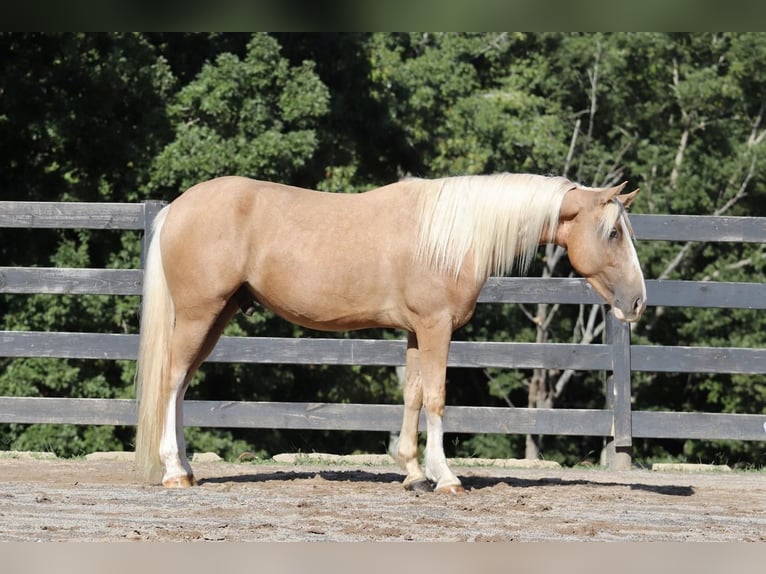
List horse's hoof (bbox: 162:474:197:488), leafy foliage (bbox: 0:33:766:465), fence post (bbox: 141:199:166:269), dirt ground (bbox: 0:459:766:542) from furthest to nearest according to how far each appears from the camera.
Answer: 1. leafy foliage (bbox: 0:33:766:465)
2. fence post (bbox: 141:199:166:269)
3. horse's hoof (bbox: 162:474:197:488)
4. dirt ground (bbox: 0:459:766:542)

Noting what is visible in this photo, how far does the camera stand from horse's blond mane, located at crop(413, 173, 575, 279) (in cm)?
482

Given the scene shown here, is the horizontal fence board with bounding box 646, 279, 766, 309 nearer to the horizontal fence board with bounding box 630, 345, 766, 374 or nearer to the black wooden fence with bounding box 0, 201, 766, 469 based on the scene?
the black wooden fence with bounding box 0, 201, 766, 469

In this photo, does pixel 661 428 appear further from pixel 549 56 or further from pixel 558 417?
pixel 549 56

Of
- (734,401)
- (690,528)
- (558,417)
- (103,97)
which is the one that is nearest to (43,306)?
(103,97)

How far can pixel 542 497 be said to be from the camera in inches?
186

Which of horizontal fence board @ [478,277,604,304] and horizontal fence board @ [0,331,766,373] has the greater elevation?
horizontal fence board @ [478,277,604,304]

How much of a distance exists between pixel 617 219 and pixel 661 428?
2.26 metres

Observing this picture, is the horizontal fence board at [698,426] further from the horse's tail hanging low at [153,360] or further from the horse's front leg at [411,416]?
the horse's tail hanging low at [153,360]

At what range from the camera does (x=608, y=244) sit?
493 centimetres

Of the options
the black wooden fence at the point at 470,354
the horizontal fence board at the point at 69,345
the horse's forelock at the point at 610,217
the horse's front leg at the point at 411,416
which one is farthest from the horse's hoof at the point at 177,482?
the horse's forelock at the point at 610,217

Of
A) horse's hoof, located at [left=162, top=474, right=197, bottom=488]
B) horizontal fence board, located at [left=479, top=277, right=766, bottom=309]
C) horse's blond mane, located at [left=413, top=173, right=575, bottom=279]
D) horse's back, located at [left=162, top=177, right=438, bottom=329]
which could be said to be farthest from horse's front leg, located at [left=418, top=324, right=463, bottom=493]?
horizontal fence board, located at [left=479, top=277, right=766, bottom=309]

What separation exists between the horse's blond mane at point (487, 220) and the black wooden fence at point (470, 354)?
157 centimetres

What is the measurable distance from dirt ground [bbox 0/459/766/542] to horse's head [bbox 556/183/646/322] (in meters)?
1.04

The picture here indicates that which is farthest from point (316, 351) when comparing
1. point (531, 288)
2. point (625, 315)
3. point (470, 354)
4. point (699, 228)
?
point (699, 228)
